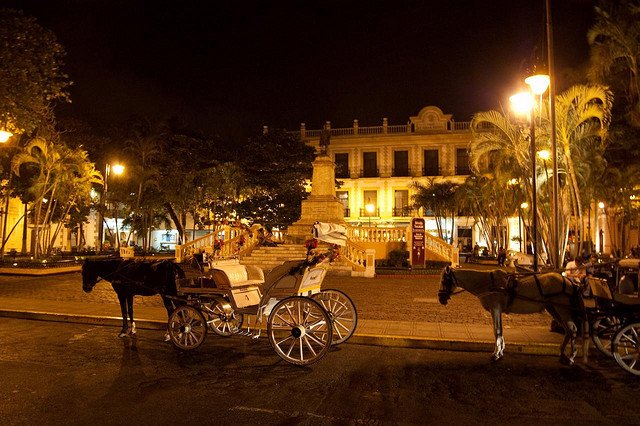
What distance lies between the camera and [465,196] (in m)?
35.5

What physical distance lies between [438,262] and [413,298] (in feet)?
35.3

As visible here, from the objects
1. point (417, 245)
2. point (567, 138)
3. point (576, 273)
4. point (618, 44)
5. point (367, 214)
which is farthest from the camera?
point (367, 214)

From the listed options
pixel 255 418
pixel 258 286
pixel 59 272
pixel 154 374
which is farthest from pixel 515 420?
pixel 59 272

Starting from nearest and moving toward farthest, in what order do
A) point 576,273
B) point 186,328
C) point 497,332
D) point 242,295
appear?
point 497,332 → point 186,328 → point 242,295 → point 576,273

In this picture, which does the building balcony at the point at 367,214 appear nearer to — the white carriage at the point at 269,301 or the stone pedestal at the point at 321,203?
the stone pedestal at the point at 321,203

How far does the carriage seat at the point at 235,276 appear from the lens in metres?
8.22

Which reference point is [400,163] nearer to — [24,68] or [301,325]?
[24,68]

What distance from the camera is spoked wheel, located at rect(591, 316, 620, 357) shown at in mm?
7207

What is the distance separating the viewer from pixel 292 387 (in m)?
6.09

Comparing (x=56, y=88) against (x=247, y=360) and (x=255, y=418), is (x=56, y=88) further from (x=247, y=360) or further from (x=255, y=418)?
(x=255, y=418)

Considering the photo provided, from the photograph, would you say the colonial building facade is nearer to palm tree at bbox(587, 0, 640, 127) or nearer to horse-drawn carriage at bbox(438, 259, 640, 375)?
palm tree at bbox(587, 0, 640, 127)

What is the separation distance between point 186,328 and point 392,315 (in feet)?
16.3

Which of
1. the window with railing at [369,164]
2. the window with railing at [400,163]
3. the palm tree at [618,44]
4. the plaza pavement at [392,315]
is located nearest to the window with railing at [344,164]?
the window with railing at [369,164]

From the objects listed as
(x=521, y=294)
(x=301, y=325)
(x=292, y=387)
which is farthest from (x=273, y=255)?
(x=292, y=387)
